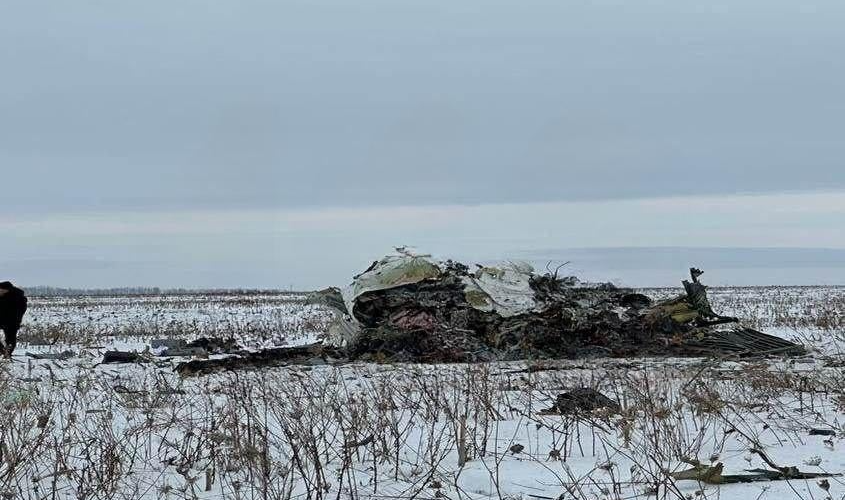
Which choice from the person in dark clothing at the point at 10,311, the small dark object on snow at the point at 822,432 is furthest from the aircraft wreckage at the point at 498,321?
the small dark object on snow at the point at 822,432

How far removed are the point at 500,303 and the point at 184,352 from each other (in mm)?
4956

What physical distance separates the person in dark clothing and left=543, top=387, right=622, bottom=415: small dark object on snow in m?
9.22

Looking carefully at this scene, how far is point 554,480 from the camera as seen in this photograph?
491 cm

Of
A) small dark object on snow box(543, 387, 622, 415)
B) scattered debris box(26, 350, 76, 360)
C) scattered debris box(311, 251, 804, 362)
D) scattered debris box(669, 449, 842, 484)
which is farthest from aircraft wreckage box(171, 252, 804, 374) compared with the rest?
scattered debris box(669, 449, 842, 484)

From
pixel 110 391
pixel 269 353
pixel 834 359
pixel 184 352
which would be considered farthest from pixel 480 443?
pixel 184 352

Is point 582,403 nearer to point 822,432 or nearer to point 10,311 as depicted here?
point 822,432

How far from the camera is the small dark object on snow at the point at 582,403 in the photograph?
6664 millimetres

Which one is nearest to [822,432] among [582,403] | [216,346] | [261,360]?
[582,403]

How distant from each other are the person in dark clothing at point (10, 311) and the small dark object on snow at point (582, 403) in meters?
9.22

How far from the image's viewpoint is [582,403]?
22.6ft

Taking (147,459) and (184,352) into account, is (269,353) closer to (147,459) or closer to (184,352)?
(184,352)

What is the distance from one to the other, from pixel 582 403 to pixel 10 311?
9.79m

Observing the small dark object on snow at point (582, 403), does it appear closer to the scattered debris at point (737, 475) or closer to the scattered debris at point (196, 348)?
the scattered debris at point (737, 475)

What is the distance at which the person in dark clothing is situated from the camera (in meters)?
13.1
